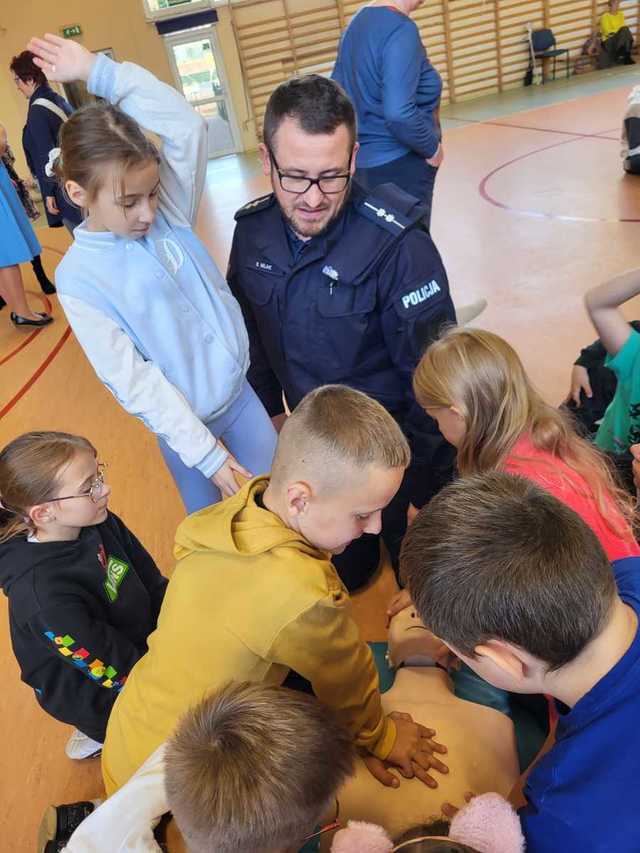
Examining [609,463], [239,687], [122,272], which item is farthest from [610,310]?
[239,687]

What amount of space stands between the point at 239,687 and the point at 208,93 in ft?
46.3

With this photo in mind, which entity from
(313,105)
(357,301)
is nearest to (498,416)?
(357,301)

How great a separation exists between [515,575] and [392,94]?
255cm

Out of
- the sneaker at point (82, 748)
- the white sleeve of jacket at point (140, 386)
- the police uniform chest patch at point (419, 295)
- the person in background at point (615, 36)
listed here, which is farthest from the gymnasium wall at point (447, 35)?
the sneaker at point (82, 748)

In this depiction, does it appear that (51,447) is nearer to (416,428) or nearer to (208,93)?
(416,428)

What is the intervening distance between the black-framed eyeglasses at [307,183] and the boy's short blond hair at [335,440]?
69 cm

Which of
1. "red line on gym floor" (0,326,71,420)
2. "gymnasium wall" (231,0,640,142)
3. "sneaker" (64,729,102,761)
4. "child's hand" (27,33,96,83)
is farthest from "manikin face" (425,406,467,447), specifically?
"gymnasium wall" (231,0,640,142)

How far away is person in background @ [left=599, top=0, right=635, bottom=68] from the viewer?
12.5m

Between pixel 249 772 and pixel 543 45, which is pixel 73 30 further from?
pixel 249 772

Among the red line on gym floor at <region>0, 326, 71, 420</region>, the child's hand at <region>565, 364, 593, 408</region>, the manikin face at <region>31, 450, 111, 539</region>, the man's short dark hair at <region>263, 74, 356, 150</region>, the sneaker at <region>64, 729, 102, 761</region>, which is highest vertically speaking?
the man's short dark hair at <region>263, 74, 356, 150</region>

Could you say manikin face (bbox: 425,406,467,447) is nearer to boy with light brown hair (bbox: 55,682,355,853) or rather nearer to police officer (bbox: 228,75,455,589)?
police officer (bbox: 228,75,455,589)

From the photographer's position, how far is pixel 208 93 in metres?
12.9

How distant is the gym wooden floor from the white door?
514 centimetres

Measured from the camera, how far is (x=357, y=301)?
1.91 meters
